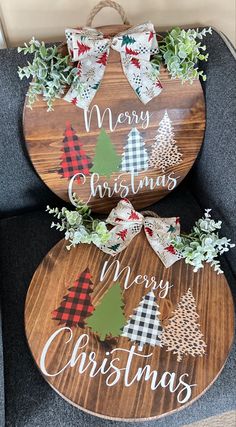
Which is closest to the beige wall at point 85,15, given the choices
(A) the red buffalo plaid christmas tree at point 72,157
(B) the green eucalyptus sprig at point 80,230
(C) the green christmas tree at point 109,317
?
(A) the red buffalo plaid christmas tree at point 72,157

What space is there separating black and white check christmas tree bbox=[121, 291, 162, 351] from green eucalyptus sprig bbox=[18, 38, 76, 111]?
20.9 inches

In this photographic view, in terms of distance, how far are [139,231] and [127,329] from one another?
0.27 meters

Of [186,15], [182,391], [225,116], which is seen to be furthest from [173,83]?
[182,391]

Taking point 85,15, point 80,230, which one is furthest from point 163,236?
point 85,15

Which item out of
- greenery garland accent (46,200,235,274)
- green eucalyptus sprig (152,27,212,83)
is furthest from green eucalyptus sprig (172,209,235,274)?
green eucalyptus sprig (152,27,212,83)

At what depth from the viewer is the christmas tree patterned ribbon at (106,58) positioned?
928 mm

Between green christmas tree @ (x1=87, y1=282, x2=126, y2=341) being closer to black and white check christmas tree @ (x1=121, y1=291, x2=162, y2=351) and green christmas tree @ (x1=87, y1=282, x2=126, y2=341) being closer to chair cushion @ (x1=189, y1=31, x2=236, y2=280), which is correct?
black and white check christmas tree @ (x1=121, y1=291, x2=162, y2=351)

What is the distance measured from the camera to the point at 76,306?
3.08 ft

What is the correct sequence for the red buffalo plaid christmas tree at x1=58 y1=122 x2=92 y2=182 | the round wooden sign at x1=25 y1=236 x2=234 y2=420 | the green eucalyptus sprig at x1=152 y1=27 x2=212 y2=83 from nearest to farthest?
1. the round wooden sign at x1=25 y1=236 x2=234 y2=420
2. the green eucalyptus sprig at x1=152 y1=27 x2=212 y2=83
3. the red buffalo plaid christmas tree at x1=58 y1=122 x2=92 y2=182

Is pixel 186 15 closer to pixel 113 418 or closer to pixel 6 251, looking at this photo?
pixel 6 251

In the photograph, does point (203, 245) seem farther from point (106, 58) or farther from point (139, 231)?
point (106, 58)

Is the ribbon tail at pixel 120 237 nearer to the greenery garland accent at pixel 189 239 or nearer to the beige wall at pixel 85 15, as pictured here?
the greenery garland accent at pixel 189 239

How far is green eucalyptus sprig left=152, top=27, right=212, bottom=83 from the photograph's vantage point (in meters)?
0.94

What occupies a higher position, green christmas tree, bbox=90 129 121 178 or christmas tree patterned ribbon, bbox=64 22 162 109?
christmas tree patterned ribbon, bbox=64 22 162 109
